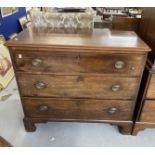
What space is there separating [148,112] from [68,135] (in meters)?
0.70

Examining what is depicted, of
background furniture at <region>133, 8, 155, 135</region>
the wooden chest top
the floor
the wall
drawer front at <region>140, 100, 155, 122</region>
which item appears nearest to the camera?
the wooden chest top

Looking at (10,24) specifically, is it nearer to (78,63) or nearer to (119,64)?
(78,63)

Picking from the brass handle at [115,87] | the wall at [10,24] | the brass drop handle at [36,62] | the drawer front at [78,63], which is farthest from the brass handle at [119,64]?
the wall at [10,24]

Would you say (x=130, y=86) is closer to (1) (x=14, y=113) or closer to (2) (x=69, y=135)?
(2) (x=69, y=135)

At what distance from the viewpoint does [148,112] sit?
132 cm

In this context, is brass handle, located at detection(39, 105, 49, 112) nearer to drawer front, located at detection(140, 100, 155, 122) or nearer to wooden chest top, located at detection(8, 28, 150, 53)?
wooden chest top, located at detection(8, 28, 150, 53)

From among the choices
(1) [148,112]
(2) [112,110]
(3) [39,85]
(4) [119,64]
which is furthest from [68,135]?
(4) [119,64]

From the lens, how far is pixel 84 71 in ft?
3.68

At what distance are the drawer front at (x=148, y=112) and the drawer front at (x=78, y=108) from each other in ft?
0.33

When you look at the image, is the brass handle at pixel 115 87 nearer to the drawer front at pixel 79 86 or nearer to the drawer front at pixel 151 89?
the drawer front at pixel 79 86

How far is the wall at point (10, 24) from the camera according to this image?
244cm

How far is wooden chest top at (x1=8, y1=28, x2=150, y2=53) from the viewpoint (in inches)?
39.9

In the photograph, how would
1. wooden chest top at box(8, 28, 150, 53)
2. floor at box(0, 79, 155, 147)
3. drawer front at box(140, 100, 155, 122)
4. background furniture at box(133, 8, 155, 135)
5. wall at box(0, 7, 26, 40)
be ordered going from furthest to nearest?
wall at box(0, 7, 26, 40) → floor at box(0, 79, 155, 147) → drawer front at box(140, 100, 155, 122) → background furniture at box(133, 8, 155, 135) → wooden chest top at box(8, 28, 150, 53)

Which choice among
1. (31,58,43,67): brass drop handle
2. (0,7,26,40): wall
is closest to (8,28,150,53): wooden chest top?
(31,58,43,67): brass drop handle
